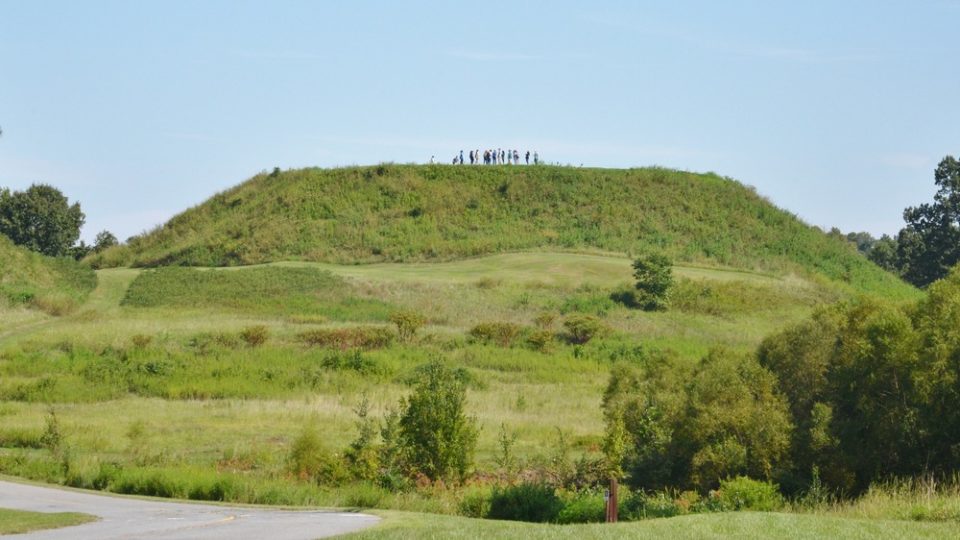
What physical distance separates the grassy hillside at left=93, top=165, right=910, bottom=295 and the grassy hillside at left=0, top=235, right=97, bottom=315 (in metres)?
11.6

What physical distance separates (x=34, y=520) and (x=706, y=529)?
9.49m

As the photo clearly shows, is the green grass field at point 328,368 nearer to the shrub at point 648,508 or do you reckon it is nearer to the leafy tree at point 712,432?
the shrub at point 648,508

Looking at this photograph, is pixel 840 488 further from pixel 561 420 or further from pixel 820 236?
pixel 820 236

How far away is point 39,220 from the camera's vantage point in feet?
356

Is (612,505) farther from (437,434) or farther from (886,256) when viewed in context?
(886,256)

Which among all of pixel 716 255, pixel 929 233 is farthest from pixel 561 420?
pixel 929 233

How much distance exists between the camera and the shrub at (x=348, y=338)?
1890 inches

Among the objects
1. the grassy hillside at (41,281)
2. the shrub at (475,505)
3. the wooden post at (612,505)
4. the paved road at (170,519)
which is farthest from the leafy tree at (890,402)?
the grassy hillside at (41,281)

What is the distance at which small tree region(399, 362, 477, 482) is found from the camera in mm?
25719

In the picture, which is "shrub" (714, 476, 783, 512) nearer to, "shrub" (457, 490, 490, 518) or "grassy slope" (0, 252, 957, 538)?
"grassy slope" (0, 252, 957, 538)

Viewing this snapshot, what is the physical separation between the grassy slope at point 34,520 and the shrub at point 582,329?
1350 inches

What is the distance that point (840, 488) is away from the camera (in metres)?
22.5

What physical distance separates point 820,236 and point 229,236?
40157 mm

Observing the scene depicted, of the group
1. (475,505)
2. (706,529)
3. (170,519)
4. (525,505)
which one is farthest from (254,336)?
(706,529)
